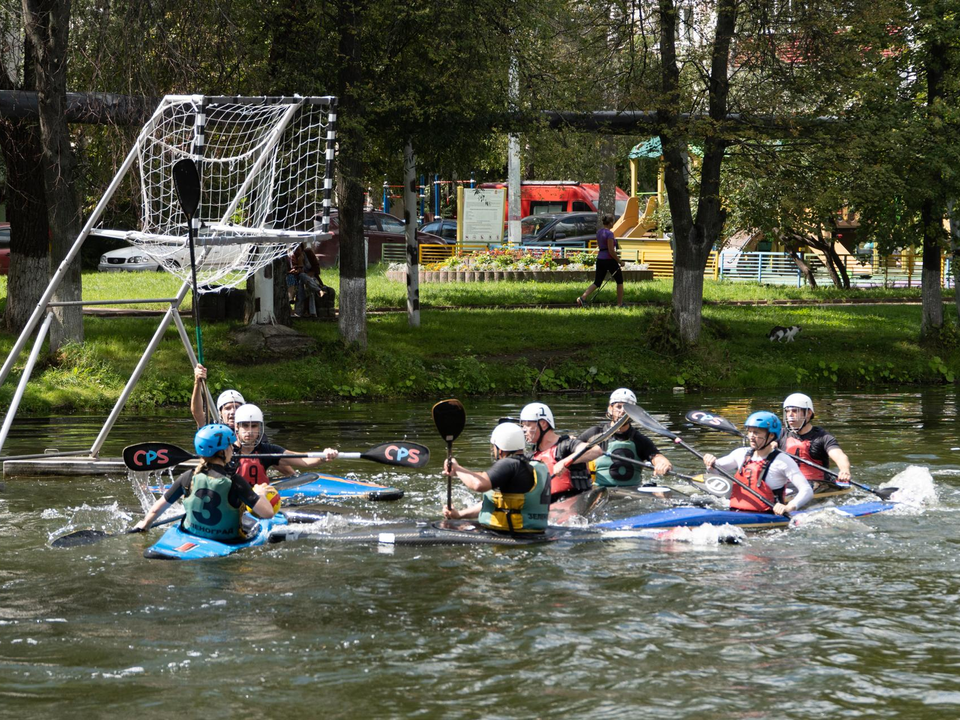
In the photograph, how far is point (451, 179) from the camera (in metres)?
23.0

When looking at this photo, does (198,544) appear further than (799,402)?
No

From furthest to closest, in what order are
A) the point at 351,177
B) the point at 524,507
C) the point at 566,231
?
the point at 566,231 < the point at 351,177 < the point at 524,507

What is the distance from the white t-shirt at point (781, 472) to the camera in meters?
11.6

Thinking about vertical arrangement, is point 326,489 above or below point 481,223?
below

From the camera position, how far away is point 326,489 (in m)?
13.0

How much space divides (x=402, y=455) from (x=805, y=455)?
14.2 feet

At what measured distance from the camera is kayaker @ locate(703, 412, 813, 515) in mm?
11788

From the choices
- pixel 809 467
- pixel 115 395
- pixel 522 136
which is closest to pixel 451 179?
pixel 522 136

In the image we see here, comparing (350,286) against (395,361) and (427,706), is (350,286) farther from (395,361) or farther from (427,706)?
(427,706)

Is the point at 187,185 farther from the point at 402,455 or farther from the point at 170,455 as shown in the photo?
the point at 402,455

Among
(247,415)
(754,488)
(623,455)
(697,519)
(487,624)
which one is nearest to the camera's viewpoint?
(487,624)

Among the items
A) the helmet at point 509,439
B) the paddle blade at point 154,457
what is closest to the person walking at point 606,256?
the helmet at point 509,439

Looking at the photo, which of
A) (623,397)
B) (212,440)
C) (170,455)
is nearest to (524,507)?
(623,397)

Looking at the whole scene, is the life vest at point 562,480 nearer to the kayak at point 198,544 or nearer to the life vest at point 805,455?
the life vest at point 805,455
